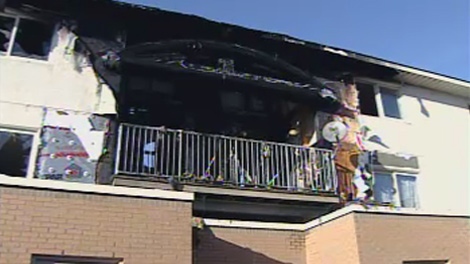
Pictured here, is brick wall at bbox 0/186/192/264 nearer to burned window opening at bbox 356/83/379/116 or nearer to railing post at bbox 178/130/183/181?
railing post at bbox 178/130/183/181

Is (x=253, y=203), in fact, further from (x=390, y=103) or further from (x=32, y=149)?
(x=390, y=103)

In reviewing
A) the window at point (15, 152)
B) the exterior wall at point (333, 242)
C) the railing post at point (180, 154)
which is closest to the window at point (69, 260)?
the railing post at point (180, 154)

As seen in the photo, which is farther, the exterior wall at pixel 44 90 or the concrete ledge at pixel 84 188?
the exterior wall at pixel 44 90

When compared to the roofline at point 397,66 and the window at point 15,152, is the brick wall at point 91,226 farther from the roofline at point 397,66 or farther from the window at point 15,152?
the roofline at point 397,66

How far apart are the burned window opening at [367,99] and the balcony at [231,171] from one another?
217cm

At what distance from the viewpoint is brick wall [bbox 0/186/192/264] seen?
5922mm

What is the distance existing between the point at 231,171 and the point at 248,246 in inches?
78.0

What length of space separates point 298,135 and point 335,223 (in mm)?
3859

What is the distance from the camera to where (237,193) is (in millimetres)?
9148

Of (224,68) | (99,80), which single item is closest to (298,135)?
(224,68)

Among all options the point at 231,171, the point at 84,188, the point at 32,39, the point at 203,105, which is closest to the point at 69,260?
the point at 84,188

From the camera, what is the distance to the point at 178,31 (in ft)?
34.7

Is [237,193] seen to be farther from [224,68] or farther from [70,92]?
[70,92]

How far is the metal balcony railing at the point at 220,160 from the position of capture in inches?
357
